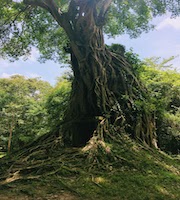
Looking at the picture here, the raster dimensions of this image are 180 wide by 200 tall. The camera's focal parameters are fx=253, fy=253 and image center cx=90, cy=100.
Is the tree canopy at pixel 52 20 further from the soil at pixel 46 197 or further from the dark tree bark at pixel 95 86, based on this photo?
the soil at pixel 46 197

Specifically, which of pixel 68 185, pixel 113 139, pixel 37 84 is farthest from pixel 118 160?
pixel 37 84

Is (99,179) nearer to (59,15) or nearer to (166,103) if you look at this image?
(59,15)

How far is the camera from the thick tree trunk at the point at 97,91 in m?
5.42

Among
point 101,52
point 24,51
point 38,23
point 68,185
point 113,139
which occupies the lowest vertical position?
point 68,185

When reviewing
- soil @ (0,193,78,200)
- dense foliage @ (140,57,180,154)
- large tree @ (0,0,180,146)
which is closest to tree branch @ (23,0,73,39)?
large tree @ (0,0,180,146)

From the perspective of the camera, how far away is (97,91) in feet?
18.3

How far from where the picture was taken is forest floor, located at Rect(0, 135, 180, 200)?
9.39 feet

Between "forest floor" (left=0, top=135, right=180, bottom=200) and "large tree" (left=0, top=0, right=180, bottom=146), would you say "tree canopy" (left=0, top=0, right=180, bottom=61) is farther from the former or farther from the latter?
"forest floor" (left=0, top=135, right=180, bottom=200)

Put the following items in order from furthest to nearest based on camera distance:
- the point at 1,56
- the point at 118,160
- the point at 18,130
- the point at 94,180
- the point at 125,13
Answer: the point at 18,130 → the point at 1,56 → the point at 125,13 → the point at 118,160 → the point at 94,180

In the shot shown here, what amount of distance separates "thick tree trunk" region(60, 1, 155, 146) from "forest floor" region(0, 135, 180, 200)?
105cm

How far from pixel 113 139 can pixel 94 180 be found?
146cm

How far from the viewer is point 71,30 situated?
642 cm

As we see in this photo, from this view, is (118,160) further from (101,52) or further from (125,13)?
(125,13)

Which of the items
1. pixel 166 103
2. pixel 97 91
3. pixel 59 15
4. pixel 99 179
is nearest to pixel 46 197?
pixel 99 179
